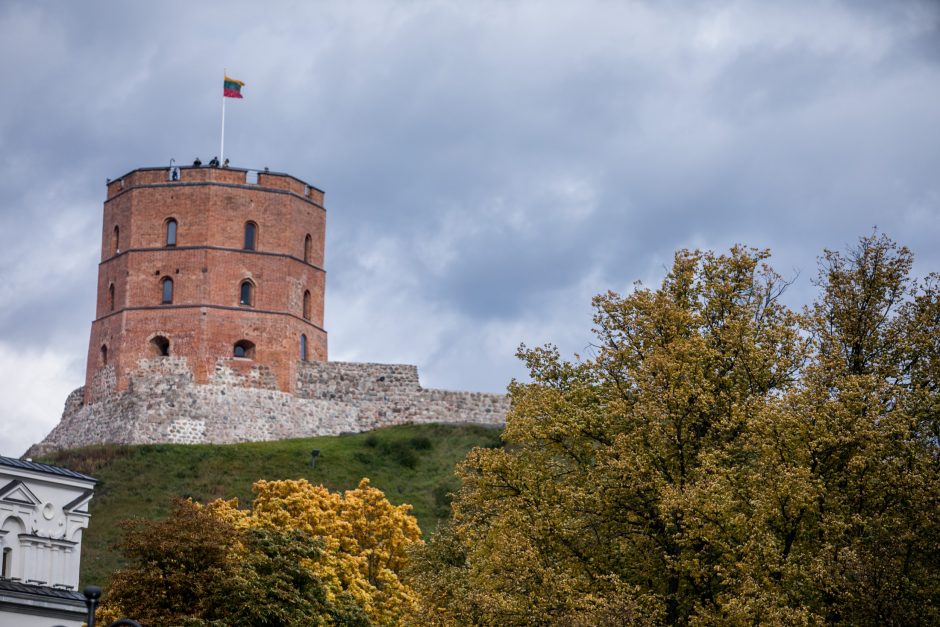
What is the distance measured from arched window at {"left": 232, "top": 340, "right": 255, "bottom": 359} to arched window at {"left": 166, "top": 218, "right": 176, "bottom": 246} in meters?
6.26

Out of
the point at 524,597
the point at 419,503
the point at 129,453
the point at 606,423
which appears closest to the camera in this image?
the point at 524,597

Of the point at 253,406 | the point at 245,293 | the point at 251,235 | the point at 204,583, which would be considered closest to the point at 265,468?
the point at 253,406

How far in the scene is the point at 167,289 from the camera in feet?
234

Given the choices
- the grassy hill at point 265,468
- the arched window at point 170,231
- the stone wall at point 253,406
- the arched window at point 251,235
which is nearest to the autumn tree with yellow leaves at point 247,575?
the grassy hill at point 265,468

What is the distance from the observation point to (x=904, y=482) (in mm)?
25922

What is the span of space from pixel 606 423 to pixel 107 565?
85.1ft

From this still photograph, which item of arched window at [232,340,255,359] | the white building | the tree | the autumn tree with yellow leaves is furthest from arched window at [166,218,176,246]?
the white building

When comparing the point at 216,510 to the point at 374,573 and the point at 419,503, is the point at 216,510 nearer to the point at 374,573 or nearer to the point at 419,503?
the point at 374,573

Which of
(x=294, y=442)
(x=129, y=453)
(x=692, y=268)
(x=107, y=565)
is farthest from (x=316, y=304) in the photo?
(x=692, y=268)

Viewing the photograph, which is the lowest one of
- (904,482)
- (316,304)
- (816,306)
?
(904,482)

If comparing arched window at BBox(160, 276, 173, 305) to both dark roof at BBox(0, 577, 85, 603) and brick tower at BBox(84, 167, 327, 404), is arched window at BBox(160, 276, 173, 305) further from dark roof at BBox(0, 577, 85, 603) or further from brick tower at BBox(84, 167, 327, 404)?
dark roof at BBox(0, 577, 85, 603)

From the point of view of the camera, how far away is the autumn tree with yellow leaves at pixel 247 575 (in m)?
34.9

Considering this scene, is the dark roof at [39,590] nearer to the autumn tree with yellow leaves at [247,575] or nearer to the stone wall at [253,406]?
the autumn tree with yellow leaves at [247,575]

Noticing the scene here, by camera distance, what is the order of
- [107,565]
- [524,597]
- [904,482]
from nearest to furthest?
[904,482] < [524,597] < [107,565]
